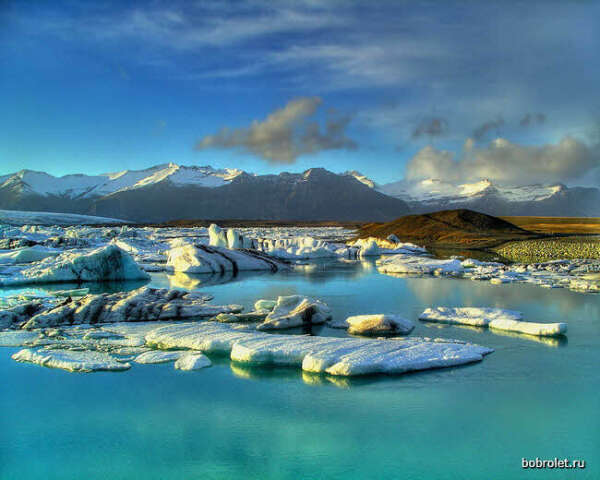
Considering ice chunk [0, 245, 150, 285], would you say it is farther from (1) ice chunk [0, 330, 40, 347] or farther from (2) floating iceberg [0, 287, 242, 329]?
(1) ice chunk [0, 330, 40, 347]

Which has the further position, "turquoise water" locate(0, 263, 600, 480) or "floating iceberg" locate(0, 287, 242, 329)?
"floating iceberg" locate(0, 287, 242, 329)

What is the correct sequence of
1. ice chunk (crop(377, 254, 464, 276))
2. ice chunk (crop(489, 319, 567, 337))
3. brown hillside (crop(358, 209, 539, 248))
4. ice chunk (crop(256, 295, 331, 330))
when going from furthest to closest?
brown hillside (crop(358, 209, 539, 248))
ice chunk (crop(377, 254, 464, 276))
ice chunk (crop(256, 295, 331, 330))
ice chunk (crop(489, 319, 567, 337))

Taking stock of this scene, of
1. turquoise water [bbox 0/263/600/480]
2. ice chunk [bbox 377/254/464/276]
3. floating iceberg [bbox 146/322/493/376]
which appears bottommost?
turquoise water [bbox 0/263/600/480]

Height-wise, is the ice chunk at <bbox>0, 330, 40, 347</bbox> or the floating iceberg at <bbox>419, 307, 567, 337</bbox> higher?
the floating iceberg at <bbox>419, 307, 567, 337</bbox>

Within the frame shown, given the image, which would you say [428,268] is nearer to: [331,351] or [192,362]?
[331,351]

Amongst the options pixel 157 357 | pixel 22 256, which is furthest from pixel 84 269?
pixel 157 357

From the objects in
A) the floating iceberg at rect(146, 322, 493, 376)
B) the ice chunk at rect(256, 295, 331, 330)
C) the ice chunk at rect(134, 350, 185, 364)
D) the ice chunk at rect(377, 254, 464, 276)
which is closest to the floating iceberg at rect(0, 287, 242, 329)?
the ice chunk at rect(256, 295, 331, 330)

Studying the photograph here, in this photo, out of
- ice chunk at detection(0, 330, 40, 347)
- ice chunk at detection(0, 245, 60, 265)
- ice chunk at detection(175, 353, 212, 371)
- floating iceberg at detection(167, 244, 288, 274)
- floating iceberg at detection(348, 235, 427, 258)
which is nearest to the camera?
ice chunk at detection(175, 353, 212, 371)
